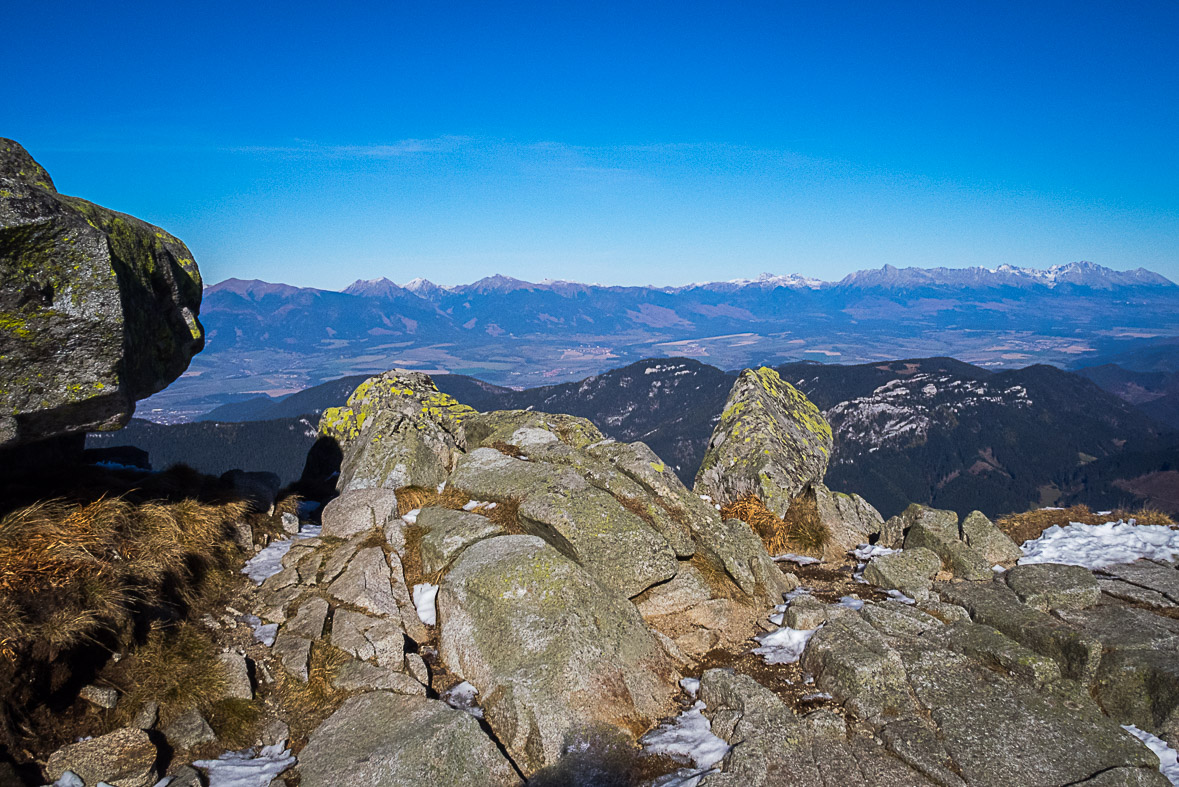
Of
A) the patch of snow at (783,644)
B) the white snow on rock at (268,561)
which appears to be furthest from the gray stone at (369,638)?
the patch of snow at (783,644)

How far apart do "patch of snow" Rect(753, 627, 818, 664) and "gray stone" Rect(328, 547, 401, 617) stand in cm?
586

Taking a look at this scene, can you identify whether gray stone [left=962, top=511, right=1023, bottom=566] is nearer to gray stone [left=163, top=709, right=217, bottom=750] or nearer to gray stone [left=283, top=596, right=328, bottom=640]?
gray stone [left=283, top=596, right=328, bottom=640]

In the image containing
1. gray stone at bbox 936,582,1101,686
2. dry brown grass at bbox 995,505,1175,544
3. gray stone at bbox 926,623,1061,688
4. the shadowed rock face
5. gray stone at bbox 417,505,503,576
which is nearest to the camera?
the shadowed rock face

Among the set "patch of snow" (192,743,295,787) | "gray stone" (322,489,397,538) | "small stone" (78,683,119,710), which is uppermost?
"gray stone" (322,489,397,538)

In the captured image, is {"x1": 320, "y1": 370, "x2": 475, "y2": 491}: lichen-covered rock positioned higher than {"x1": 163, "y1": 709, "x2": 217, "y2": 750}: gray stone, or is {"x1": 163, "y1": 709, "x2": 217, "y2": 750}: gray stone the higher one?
{"x1": 320, "y1": 370, "x2": 475, "y2": 491}: lichen-covered rock

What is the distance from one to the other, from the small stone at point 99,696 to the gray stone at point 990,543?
48.0 ft

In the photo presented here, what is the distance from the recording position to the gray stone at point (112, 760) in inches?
224

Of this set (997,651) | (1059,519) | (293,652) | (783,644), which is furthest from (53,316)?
(1059,519)

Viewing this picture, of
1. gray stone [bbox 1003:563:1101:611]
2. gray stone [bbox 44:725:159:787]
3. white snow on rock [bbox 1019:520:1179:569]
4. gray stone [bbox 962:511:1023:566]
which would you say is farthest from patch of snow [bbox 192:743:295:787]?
white snow on rock [bbox 1019:520:1179:569]

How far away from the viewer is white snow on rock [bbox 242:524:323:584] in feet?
34.7

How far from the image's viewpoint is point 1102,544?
13.2 m

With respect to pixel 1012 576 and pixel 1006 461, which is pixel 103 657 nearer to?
pixel 1012 576

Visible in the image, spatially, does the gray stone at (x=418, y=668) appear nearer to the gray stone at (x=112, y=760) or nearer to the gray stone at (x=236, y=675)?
the gray stone at (x=236, y=675)

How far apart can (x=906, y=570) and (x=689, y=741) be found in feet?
23.3
